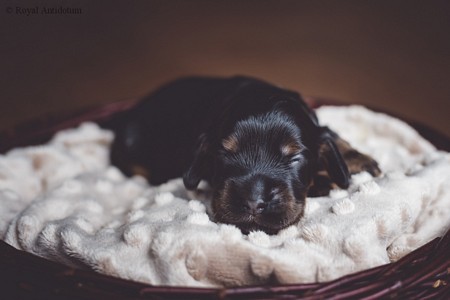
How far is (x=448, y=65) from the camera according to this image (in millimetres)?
4633

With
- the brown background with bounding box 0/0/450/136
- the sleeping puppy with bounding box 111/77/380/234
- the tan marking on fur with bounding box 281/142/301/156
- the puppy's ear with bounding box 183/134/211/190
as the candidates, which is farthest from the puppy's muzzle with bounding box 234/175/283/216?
the brown background with bounding box 0/0/450/136

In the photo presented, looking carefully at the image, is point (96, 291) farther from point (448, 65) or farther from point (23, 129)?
point (448, 65)

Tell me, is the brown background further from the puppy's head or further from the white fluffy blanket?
the puppy's head

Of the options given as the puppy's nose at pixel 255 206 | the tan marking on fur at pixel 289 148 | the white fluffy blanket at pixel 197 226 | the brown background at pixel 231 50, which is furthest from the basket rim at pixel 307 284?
the brown background at pixel 231 50

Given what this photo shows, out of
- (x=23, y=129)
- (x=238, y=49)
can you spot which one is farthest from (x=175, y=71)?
(x=23, y=129)

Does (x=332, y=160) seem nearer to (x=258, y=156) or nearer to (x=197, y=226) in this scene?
(x=258, y=156)

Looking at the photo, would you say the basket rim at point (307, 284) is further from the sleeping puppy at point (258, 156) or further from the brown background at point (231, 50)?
the brown background at point (231, 50)

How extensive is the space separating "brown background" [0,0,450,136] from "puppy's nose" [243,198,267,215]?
2.77m

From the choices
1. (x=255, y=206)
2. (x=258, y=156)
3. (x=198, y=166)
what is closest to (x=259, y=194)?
(x=255, y=206)

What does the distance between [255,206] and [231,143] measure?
0.95ft

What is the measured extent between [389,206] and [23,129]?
6.40 feet

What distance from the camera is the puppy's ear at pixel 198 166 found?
79.9 inches

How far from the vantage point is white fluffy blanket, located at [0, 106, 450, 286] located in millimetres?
1597

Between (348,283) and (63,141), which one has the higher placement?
(348,283)
